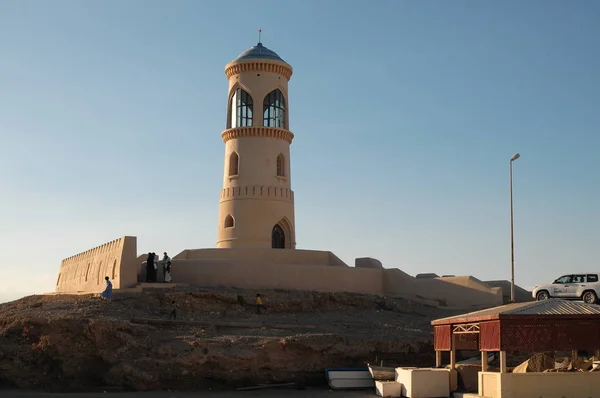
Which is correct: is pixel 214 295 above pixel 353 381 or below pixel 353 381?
above

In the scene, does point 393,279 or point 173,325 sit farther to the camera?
point 393,279

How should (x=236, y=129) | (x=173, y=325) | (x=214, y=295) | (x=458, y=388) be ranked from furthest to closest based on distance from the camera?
(x=236, y=129), (x=214, y=295), (x=173, y=325), (x=458, y=388)

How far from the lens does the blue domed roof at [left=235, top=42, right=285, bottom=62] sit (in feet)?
116

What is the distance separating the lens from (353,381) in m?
22.1

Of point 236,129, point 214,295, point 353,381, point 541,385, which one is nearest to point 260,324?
point 214,295

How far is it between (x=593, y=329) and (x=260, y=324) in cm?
1004

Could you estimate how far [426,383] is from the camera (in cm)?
2050

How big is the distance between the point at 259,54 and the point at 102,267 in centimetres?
1184

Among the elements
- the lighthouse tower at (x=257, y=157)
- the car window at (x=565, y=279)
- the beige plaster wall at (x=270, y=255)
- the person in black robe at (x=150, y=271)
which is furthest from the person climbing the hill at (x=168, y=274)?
the car window at (x=565, y=279)

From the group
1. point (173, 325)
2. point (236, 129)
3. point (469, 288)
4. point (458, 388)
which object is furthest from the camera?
point (236, 129)

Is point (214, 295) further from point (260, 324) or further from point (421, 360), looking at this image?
point (421, 360)

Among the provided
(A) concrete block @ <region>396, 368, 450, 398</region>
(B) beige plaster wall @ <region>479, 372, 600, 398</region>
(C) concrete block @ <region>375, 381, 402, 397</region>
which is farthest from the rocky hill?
(B) beige plaster wall @ <region>479, 372, 600, 398</region>

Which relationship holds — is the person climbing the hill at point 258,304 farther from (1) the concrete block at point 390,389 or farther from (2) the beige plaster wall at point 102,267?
(1) the concrete block at point 390,389

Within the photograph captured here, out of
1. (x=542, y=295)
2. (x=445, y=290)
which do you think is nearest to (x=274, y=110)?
(x=445, y=290)
